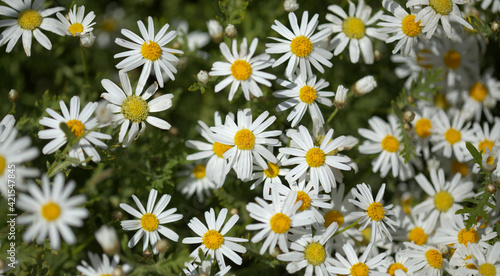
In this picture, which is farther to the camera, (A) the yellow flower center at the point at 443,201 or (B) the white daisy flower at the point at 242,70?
(A) the yellow flower center at the point at 443,201

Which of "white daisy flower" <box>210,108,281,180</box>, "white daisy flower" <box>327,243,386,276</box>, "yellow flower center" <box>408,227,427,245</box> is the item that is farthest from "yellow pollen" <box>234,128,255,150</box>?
"yellow flower center" <box>408,227,427,245</box>

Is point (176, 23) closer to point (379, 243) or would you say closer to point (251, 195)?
point (251, 195)

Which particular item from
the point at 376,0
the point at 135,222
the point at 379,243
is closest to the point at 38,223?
the point at 135,222

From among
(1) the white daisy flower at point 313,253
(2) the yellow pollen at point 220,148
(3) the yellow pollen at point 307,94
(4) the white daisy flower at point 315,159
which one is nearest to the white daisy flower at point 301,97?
(3) the yellow pollen at point 307,94

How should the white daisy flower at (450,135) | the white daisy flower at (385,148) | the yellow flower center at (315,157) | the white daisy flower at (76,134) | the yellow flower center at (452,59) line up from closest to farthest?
the white daisy flower at (76,134)
the yellow flower center at (315,157)
the white daisy flower at (385,148)
the white daisy flower at (450,135)
the yellow flower center at (452,59)

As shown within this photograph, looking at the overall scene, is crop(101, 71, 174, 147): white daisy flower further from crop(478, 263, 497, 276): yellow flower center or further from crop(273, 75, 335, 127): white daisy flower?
crop(478, 263, 497, 276): yellow flower center

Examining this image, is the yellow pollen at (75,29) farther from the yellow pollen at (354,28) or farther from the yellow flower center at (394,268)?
the yellow flower center at (394,268)

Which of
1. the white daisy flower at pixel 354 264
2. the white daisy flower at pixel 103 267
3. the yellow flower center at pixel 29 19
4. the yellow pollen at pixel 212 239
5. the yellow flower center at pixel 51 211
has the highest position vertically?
the yellow flower center at pixel 29 19

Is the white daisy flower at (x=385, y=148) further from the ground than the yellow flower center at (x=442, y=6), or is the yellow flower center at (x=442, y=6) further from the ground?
the yellow flower center at (x=442, y=6)
